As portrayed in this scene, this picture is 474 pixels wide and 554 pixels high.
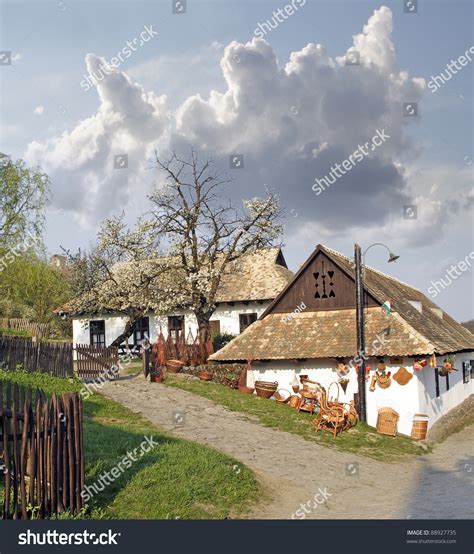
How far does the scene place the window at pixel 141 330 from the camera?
3716cm

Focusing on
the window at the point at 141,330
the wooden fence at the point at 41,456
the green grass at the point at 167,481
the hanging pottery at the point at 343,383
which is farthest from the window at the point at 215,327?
the wooden fence at the point at 41,456

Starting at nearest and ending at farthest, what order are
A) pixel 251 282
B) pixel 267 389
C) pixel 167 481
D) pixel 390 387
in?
1. pixel 167 481
2. pixel 390 387
3. pixel 267 389
4. pixel 251 282

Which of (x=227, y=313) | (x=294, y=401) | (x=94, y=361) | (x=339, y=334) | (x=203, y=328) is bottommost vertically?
(x=294, y=401)

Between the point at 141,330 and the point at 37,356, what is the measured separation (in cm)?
Answer: 1545

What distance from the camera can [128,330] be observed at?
35.5 meters

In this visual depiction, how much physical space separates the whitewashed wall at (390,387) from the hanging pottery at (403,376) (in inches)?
4.3

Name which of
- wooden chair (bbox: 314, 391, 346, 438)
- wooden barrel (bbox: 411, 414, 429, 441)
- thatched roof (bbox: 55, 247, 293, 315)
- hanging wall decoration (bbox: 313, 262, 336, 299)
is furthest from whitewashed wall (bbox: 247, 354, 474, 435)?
thatched roof (bbox: 55, 247, 293, 315)

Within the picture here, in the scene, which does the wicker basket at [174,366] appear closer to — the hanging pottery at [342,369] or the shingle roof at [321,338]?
the shingle roof at [321,338]

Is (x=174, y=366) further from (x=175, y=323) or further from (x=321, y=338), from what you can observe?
(x=175, y=323)

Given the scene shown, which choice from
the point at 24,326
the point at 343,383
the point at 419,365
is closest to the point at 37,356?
the point at 343,383

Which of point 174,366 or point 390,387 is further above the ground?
point 174,366

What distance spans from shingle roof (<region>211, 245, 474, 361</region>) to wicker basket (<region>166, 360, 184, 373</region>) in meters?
3.20
